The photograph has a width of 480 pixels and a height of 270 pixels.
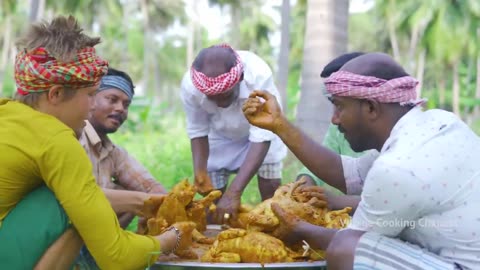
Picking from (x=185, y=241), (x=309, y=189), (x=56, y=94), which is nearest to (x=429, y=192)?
(x=309, y=189)

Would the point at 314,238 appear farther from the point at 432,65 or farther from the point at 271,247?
the point at 432,65

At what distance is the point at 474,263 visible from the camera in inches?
109

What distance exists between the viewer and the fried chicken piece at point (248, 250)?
3008 mm

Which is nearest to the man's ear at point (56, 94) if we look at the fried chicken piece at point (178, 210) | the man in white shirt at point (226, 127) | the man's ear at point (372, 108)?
the fried chicken piece at point (178, 210)

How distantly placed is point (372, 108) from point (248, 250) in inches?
33.1

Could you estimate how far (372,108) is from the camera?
300 centimetres

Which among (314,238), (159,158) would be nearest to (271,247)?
(314,238)

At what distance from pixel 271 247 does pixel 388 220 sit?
0.56m

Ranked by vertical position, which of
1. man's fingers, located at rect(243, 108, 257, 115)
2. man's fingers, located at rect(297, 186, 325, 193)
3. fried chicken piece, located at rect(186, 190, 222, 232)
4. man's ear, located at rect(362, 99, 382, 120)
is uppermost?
man's ear, located at rect(362, 99, 382, 120)

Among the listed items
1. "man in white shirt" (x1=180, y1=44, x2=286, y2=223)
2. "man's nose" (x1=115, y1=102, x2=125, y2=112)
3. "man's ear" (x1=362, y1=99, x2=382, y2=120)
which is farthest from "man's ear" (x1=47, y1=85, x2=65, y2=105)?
"man in white shirt" (x1=180, y1=44, x2=286, y2=223)

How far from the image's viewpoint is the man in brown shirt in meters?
4.20

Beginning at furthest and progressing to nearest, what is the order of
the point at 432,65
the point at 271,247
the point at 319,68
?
the point at 432,65 < the point at 319,68 < the point at 271,247

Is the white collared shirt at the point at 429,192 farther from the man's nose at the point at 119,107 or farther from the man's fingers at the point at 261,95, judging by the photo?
the man's nose at the point at 119,107

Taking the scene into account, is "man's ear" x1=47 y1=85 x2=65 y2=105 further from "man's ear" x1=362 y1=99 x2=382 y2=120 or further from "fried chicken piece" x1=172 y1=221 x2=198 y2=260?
"man's ear" x1=362 y1=99 x2=382 y2=120
